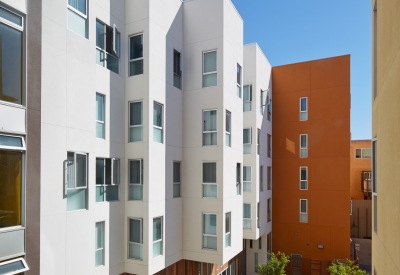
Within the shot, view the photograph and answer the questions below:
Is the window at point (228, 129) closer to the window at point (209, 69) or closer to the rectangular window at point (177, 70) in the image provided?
the window at point (209, 69)

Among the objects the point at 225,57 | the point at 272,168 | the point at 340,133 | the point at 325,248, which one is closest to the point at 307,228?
the point at 325,248

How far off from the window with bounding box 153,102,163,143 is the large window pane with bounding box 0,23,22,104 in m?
5.15

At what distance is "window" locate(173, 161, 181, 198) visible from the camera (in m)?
12.0

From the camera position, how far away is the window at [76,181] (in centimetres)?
776

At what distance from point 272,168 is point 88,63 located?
15.8 meters

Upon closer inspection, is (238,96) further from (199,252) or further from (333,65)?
(333,65)

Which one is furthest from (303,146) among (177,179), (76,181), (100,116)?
(76,181)

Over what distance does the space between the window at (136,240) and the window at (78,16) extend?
632 centimetres

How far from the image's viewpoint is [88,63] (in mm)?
8344

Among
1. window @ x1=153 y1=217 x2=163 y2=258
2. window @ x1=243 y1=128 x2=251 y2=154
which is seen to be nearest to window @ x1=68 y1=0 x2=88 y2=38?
window @ x1=153 y1=217 x2=163 y2=258

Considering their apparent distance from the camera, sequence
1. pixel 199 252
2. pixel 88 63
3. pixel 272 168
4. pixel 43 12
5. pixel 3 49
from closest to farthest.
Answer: pixel 3 49, pixel 43 12, pixel 88 63, pixel 199 252, pixel 272 168

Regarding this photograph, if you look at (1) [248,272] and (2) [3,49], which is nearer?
(2) [3,49]

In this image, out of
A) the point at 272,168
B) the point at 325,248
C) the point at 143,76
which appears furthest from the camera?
the point at 272,168

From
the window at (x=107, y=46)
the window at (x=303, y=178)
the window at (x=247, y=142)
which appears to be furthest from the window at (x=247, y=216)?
the window at (x=107, y=46)
